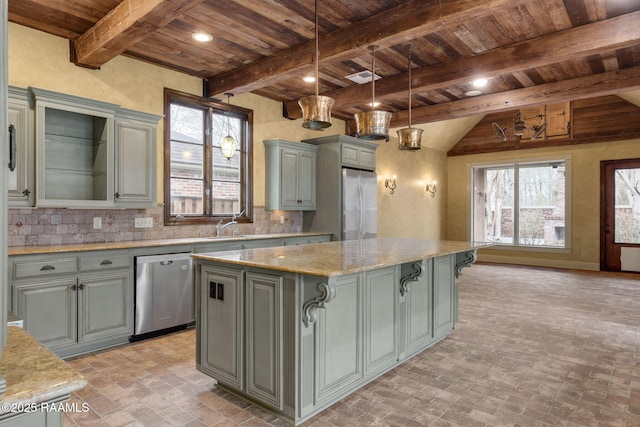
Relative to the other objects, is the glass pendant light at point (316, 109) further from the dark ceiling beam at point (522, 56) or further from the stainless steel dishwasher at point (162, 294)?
the dark ceiling beam at point (522, 56)

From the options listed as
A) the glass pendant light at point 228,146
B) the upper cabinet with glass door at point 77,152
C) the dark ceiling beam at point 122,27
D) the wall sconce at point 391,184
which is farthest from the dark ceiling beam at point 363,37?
the wall sconce at point 391,184

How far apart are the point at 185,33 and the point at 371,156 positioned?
3.59 meters

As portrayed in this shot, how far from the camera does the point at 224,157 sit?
17.3 feet

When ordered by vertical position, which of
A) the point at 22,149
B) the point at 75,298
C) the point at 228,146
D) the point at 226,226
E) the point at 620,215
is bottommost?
the point at 75,298

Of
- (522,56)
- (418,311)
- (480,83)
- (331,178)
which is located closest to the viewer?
(418,311)

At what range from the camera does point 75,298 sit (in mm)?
3326

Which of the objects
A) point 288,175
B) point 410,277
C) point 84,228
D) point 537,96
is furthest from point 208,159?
point 537,96

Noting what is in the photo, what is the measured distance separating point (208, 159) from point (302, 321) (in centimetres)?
334

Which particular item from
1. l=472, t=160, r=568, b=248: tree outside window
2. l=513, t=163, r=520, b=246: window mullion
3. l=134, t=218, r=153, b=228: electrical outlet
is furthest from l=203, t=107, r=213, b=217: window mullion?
l=513, t=163, r=520, b=246: window mullion

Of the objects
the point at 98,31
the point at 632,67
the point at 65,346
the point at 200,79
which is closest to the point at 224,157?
the point at 200,79

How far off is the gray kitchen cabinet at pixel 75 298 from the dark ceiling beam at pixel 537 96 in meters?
5.08

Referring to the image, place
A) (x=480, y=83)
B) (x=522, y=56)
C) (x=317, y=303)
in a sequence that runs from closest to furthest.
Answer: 1. (x=317, y=303)
2. (x=522, y=56)
3. (x=480, y=83)

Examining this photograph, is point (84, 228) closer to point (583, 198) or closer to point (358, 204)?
point (358, 204)

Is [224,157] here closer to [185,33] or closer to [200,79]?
[200,79]
